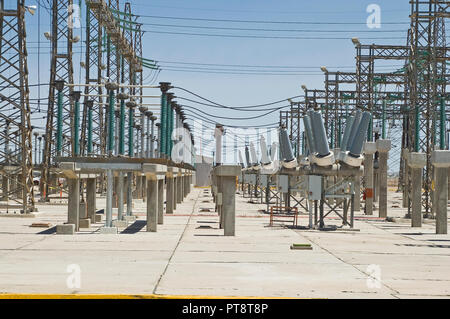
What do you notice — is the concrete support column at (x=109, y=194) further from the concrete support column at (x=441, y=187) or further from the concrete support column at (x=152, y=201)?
the concrete support column at (x=441, y=187)

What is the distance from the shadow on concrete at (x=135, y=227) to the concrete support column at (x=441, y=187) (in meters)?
11.5

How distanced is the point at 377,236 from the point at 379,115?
154 feet

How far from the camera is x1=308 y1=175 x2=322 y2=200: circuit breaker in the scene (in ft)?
98.8

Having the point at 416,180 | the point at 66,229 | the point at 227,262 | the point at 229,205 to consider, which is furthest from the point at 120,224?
the point at 416,180

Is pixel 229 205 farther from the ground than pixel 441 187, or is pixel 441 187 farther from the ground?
pixel 441 187

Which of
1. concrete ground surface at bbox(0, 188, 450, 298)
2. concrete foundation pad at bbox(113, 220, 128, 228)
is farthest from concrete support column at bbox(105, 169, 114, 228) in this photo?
concrete foundation pad at bbox(113, 220, 128, 228)

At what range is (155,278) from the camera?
586 inches

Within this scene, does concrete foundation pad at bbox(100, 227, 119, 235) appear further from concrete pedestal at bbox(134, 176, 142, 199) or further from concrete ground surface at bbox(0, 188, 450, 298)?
concrete pedestal at bbox(134, 176, 142, 199)

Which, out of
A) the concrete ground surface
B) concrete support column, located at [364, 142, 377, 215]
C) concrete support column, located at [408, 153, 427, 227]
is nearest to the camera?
the concrete ground surface

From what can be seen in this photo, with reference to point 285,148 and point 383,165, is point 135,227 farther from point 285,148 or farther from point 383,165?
point 383,165

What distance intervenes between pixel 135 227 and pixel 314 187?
24.4ft

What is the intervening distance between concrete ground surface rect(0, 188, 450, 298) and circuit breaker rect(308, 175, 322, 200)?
1469 mm

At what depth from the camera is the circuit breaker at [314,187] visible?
30.1 m

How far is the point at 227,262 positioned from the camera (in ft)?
59.6
